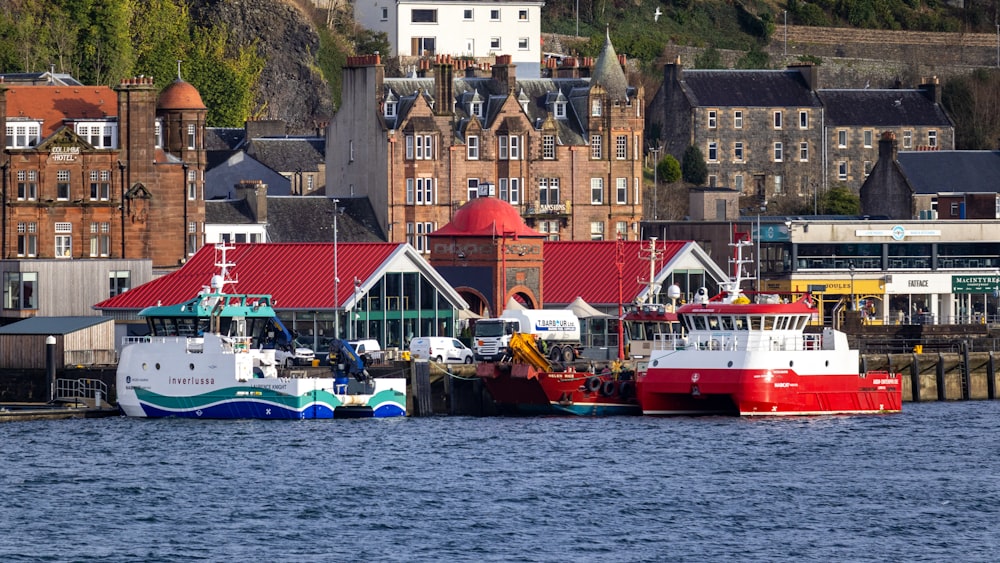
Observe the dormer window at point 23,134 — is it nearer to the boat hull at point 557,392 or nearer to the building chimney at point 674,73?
the boat hull at point 557,392

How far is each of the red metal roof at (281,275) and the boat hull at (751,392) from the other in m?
17.0

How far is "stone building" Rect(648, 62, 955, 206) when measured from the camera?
161750mm

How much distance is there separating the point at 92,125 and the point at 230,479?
151 feet

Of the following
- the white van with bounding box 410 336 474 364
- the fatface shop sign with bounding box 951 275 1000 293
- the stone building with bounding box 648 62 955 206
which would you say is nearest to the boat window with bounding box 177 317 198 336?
the white van with bounding box 410 336 474 364

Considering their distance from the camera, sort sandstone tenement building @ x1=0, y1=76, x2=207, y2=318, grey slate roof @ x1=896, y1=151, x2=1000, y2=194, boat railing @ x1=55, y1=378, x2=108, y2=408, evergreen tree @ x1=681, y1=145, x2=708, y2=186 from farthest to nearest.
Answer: evergreen tree @ x1=681, y1=145, x2=708, y2=186, grey slate roof @ x1=896, y1=151, x2=1000, y2=194, sandstone tenement building @ x1=0, y1=76, x2=207, y2=318, boat railing @ x1=55, y1=378, x2=108, y2=408

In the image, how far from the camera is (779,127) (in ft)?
534

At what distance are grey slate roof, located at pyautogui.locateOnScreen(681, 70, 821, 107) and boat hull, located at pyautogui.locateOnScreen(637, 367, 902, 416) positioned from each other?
208ft

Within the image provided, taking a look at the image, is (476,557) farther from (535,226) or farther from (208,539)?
(535,226)

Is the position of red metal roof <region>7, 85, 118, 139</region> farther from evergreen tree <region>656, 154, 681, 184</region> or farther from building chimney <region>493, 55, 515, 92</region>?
evergreen tree <region>656, 154, 681, 184</region>

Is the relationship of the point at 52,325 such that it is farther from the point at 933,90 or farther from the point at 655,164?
the point at 933,90

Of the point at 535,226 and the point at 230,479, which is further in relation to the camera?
the point at 535,226

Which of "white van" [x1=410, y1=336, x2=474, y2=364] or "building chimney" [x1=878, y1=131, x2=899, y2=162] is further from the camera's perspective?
"building chimney" [x1=878, y1=131, x2=899, y2=162]

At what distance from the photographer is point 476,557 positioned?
65.6 m

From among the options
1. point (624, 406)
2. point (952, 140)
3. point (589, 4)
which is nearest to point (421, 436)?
point (624, 406)
